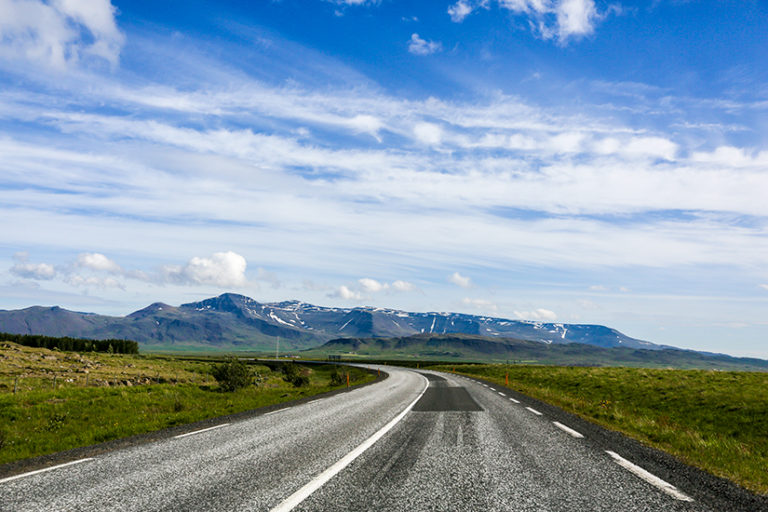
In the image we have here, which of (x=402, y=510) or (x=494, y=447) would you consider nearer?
(x=402, y=510)

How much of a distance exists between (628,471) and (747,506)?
1668mm

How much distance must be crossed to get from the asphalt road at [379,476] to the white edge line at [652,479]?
0.03 m

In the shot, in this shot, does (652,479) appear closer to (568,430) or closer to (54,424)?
(568,430)

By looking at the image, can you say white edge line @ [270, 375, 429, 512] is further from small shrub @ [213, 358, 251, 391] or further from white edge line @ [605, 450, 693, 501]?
small shrub @ [213, 358, 251, 391]

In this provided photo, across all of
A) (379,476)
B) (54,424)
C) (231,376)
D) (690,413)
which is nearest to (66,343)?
(231,376)

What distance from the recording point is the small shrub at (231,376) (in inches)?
1287

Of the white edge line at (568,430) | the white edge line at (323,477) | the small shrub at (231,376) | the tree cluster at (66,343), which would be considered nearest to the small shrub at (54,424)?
the white edge line at (323,477)

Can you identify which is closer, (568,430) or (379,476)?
(379,476)

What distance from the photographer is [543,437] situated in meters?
10.4

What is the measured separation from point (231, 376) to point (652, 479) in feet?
99.2

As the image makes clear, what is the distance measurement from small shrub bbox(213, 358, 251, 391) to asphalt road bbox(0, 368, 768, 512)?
2284 centimetres

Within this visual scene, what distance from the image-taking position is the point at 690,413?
23.7m

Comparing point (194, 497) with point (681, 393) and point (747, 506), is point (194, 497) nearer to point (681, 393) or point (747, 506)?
point (747, 506)

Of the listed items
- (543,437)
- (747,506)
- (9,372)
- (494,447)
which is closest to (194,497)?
(494,447)
